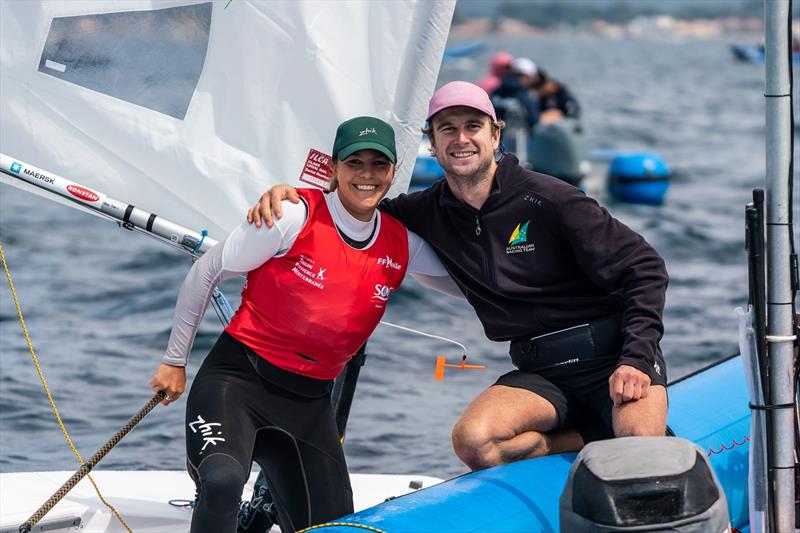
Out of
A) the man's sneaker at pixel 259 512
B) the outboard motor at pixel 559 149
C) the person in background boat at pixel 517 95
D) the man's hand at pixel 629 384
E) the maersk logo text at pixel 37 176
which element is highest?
the person in background boat at pixel 517 95

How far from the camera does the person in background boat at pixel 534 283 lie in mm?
3035

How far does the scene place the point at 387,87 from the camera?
140 inches

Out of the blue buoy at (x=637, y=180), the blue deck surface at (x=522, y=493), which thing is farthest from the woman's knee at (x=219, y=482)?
the blue buoy at (x=637, y=180)

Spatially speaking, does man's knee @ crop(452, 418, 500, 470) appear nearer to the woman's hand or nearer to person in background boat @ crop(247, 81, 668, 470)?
person in background boat @ crop(247, 81, 668, 470)

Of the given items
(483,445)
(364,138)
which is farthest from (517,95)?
(483,445)

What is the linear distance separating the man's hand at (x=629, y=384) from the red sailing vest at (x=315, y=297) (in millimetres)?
614

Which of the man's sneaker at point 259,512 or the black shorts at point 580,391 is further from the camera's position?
the man's sneaker at point 259,512

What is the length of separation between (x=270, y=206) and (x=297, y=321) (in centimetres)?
29

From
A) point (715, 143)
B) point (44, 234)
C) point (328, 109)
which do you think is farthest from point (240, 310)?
point (715, 143)

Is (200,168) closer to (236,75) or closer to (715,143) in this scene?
(236,75)

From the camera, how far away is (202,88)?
11.8 feet

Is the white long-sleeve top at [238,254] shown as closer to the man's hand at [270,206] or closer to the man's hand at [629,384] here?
the man's hand at [270,206]

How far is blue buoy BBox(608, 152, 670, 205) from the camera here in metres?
13.9

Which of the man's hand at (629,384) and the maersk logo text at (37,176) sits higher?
the maersk logo text at (37,176)
